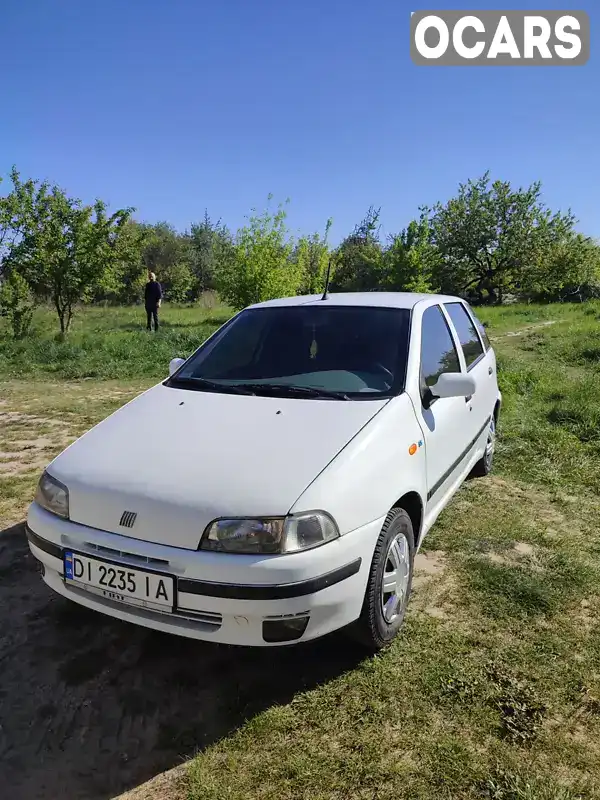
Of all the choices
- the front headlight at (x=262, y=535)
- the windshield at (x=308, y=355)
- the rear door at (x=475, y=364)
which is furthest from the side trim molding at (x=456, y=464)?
the front headlight at (x=262, y=535)

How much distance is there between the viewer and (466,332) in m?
4.36

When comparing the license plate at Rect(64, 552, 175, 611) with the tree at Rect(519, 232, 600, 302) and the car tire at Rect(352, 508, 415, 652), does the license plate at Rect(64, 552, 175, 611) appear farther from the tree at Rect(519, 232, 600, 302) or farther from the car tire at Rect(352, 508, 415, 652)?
the tree at Rect(519, 232, 600, 302)

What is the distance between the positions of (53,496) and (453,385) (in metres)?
2.06

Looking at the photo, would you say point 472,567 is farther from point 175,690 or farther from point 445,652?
point 175,690

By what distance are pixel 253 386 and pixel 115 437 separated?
0.79 m

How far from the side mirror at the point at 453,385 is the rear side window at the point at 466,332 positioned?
3.41 ft

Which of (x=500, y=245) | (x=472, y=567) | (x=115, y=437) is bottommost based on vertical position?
(x=472, y=567)

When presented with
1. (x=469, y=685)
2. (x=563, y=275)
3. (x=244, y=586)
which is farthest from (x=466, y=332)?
(x=563, y=275)

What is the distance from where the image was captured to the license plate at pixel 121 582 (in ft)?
6.97

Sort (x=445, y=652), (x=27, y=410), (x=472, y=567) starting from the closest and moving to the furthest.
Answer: (x=445, y=652) < (x=472, y=567) < (x=27, y=410)

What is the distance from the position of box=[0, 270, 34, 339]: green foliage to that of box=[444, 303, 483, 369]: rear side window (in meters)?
12.0

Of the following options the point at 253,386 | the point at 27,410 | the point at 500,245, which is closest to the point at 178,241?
the point at 500,245

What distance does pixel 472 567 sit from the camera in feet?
11.0

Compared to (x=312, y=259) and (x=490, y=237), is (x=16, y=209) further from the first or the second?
(x=490, y=237)
